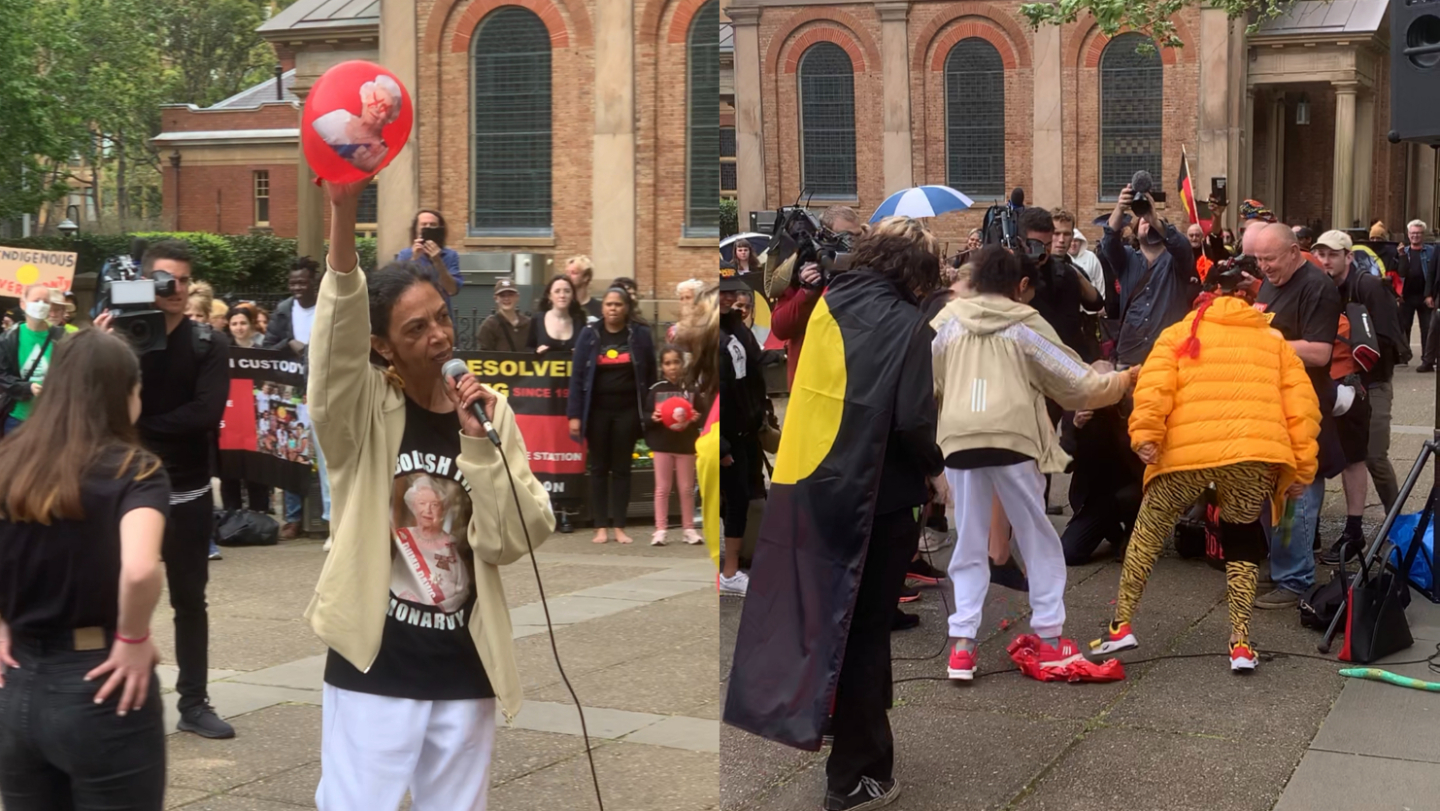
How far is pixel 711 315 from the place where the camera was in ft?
11.3

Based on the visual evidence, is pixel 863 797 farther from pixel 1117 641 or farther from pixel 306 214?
pixel 306 214

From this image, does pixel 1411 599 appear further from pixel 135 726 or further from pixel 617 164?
pixel 135 726

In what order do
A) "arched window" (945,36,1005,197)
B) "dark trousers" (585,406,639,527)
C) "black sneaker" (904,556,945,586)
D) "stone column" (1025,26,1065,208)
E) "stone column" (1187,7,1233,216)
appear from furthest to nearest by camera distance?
"stone column" (1187,7,1233,216) < "stone column" (1025,26,1065,208) < "arched window" (945,36,1005,197) < "black sneaker" (904,556,945,586) < "dark trousers" (585,406,639,527)

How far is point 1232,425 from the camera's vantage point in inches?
247

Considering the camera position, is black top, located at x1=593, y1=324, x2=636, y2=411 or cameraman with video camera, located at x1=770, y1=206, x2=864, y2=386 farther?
black top, located at x1=593, y1=324, x2=636, y2=411

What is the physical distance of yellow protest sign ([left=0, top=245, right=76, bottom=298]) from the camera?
8.05 metres

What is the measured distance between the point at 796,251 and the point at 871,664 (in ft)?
5.69

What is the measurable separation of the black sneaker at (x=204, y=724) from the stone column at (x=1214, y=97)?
60.9 feet

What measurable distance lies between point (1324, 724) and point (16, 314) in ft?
22.4

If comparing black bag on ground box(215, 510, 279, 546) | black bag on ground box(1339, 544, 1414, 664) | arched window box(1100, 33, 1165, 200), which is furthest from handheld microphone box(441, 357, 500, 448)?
arched window box(1100, 33, 1165, 200)

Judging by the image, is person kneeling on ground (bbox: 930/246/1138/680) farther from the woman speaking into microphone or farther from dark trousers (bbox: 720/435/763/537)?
the woman speaking into microphone

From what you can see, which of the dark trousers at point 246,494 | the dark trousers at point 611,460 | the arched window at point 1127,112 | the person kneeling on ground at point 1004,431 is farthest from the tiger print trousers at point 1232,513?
the arched window at point 1127,112

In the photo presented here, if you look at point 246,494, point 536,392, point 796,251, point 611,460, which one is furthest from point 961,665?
point 246,494

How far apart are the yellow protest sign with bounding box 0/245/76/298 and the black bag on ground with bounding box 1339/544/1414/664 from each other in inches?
263
